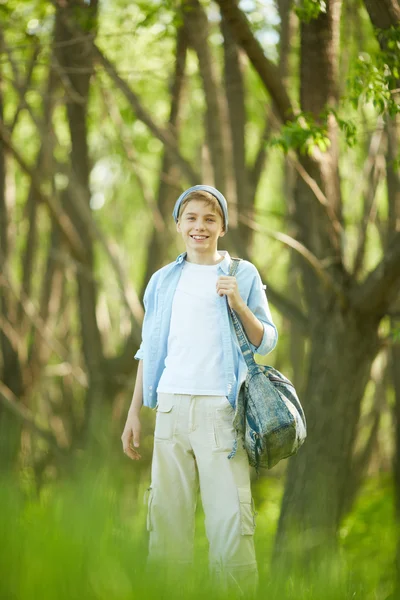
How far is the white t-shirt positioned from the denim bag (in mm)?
104

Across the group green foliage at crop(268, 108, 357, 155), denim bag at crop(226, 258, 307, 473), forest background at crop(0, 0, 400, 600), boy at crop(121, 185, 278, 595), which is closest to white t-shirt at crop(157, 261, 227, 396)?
boy at crop(121, 185, 278, 595)

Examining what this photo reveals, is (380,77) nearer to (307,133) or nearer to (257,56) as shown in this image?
(307,133)

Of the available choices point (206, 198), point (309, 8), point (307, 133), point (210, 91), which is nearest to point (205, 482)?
point (206, 198)

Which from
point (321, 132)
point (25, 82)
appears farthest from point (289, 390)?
point (25, 82)

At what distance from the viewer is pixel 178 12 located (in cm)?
657

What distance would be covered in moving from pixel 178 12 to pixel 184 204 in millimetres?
3541

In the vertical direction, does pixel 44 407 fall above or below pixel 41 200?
below

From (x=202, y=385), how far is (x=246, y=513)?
523 mm

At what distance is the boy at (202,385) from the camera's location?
3.29 m

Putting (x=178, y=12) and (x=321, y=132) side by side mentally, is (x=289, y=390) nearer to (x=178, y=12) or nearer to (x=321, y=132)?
(x=321, y=132)

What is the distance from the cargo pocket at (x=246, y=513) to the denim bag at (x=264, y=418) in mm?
123

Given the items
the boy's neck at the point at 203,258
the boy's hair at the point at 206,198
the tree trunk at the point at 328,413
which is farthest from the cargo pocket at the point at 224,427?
the tree trunk at the point at 328,413

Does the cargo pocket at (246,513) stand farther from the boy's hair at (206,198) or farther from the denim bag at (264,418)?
the boy's hair at (206,198)

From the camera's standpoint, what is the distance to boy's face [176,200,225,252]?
346 cm
